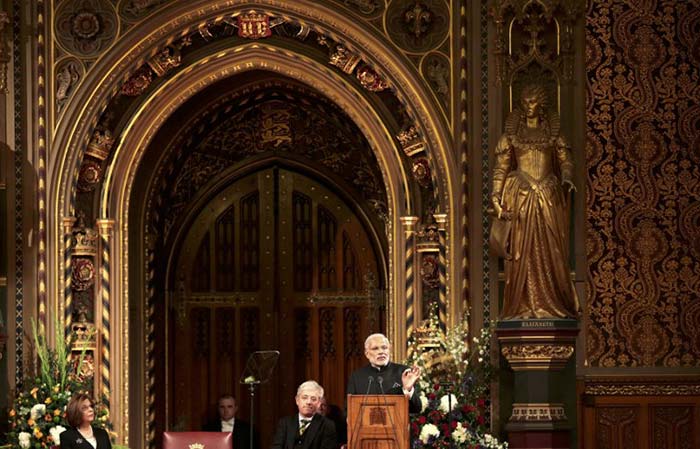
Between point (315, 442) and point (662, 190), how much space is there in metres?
3.71

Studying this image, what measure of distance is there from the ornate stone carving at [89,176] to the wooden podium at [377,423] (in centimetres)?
407

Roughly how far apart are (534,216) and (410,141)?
1401 mm

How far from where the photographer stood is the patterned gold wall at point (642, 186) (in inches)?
549

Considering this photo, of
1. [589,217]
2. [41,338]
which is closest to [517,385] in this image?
[589,217]

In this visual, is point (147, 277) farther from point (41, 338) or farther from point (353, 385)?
point (353, 385)

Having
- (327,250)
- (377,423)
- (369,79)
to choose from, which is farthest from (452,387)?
(327,250)

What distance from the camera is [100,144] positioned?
14.5m

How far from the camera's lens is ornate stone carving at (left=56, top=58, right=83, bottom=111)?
14305mm

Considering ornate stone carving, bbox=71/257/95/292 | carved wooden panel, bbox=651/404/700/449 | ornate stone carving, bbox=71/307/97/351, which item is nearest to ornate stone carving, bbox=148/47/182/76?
ornate stone carving, bbox=71/257/95/292

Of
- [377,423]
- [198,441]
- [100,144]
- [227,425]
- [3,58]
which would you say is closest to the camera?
[377,423]

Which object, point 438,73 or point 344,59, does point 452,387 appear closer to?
point 438,73

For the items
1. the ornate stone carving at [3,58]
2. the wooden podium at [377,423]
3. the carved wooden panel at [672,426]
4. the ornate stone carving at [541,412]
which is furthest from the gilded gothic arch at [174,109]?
the wooden podium at [377,423]

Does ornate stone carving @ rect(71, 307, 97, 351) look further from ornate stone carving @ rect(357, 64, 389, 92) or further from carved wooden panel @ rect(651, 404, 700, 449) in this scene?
carved wooden panel @ rect(651, 404, 700, 449)

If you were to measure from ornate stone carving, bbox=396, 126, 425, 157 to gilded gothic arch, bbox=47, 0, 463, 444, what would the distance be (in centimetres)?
8
